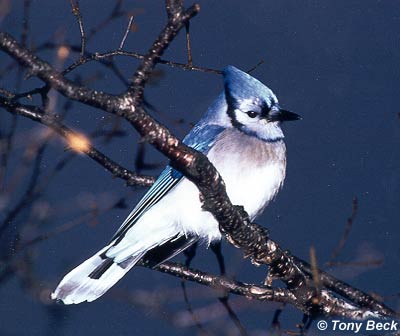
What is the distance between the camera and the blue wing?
7.18 feet

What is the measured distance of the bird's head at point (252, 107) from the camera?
2.28 m

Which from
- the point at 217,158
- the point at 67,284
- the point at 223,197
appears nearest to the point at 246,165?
the point at 217,158

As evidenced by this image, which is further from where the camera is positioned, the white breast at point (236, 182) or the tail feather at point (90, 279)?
the white breast at point (236, 182)

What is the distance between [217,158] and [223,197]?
2.22 feet

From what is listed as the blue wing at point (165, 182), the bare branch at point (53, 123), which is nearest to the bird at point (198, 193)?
the blue wing at point (165, 182)

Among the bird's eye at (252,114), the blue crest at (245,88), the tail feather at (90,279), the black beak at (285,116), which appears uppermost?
the blue crest at (245,88)

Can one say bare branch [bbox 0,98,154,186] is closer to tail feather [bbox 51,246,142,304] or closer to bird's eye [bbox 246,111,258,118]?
tail feather [bbox 51,246,142,304]

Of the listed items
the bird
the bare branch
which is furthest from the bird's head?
the bare branch

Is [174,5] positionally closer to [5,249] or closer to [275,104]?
[275,104]

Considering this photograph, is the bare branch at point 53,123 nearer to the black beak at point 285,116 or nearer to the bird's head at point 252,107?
the bird's head at point 252,107

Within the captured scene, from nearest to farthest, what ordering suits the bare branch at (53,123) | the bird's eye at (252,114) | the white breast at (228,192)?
1. the bare branch at (53,123)
2. the white breast at (228,192)
3. the bird's eye at (252,114)

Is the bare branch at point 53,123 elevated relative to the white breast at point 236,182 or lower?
elevated

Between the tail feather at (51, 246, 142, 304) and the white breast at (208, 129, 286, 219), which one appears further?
the white breast at (208, 129, 286, 219)

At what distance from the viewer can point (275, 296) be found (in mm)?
1941
